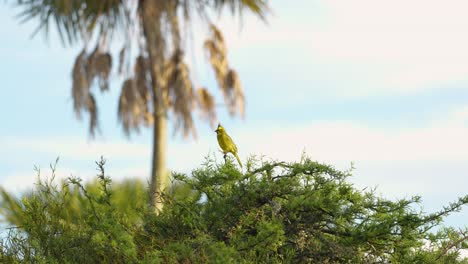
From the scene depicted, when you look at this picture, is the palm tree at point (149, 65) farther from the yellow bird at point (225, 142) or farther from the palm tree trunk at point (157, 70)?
the yellow bird at point (225, 142)

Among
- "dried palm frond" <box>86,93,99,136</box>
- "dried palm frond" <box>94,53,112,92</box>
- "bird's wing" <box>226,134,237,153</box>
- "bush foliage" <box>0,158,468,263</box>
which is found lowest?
"bush foliage" <box>0,158,468,263</box>

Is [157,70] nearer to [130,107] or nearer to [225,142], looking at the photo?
[130,107]

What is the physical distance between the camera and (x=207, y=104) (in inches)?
691

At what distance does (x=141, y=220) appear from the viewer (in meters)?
4.25

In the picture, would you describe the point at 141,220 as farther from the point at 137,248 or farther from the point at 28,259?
the point at 28,259

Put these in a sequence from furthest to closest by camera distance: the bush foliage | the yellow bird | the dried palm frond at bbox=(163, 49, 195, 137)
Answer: the dried palm frond at bbox=(163, 49, 195, 137) < the yellow bird < the bush foliage

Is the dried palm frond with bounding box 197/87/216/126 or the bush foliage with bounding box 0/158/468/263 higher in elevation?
the dried palm frond with bounding box 197/87/216/126

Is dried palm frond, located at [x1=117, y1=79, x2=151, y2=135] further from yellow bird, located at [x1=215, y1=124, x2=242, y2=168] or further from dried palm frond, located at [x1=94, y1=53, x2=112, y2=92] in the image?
yellow bird, located at [x1=215, y1=124, x2=242, y2=168]

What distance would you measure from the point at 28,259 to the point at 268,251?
151cm

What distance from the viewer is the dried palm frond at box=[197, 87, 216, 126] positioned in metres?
17.4

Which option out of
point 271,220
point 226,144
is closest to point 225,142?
point 226,144

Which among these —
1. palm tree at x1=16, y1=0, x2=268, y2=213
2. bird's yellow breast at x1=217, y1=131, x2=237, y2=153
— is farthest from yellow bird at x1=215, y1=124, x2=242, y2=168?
palm tree at x1=16, y1=0, x2=268, y2=213

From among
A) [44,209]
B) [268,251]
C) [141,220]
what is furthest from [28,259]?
[268,251]

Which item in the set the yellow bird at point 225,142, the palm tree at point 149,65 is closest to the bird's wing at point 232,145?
the yellow bird at point 225,142
